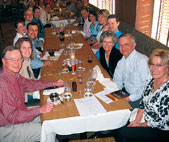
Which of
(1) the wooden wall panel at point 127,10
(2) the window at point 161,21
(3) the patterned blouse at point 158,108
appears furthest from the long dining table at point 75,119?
(1) the wooden wall panel at point 127,10

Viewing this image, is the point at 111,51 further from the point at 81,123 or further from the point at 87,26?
the point at 87,26

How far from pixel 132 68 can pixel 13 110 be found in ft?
4.74

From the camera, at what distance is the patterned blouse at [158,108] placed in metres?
1.61

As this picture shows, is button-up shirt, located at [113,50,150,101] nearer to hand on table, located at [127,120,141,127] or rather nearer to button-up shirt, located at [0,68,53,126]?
hand on table, located at [127,120,141,127]

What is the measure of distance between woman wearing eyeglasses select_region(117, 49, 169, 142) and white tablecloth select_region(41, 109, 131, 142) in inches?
8.5

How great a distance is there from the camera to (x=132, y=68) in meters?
2.26

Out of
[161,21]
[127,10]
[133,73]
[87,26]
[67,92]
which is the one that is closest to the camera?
[67,92]

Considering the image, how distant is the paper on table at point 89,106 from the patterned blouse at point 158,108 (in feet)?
1.54

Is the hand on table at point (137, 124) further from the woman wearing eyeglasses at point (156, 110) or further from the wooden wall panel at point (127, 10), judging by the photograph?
the wooden wall panel at point (127, 10)

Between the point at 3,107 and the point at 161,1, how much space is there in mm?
3278

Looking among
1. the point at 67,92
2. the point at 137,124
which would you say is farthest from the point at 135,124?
the point at 67,92

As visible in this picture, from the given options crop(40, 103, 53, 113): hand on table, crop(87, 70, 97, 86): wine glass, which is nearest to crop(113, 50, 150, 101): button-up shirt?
crop(87, 70, 97, 86): wine glass

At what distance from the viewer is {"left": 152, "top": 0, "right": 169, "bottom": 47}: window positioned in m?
3.29

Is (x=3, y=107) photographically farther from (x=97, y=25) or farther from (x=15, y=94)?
(x=97, y=25)
